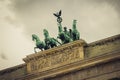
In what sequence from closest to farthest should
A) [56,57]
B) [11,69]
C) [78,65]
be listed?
[78,65]
[56,57]
[11,69]

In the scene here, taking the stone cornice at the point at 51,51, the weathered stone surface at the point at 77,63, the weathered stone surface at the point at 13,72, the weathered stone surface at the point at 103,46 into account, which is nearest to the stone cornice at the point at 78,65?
the weathered stone surface at the point at 77,63

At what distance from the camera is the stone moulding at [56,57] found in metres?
35.8

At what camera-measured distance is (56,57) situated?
120ft

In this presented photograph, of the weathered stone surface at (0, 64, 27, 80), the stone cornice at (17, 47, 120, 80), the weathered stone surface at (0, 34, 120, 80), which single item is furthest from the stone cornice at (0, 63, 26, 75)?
the stone cornice at (17, 47, 120, 80)

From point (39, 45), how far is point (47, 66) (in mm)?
2113

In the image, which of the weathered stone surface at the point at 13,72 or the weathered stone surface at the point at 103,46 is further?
the weathered stone surface at the point at 13,72

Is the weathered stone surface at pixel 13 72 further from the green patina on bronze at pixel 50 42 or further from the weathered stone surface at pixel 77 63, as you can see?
the green patina on bronze at pixel 50 42

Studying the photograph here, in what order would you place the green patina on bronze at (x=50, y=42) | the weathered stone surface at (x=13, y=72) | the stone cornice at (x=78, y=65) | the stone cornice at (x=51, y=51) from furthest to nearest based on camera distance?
the weathered stone surface at (x=13, y=72) → the green patina on bronze at (x=50, y=42) → the stone cornice at (x=51, y=51) → the stone cornice at (x=78, y=65)

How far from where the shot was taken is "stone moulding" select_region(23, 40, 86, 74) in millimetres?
35791

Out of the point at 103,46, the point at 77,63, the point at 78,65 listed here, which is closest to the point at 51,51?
the point at 77,63

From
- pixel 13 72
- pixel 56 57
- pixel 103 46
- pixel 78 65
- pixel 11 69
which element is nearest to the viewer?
pixel 78 65

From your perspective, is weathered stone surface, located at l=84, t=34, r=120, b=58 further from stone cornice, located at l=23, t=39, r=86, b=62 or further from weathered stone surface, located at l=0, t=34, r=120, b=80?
stone cornice, located at l=23, t=39, r=86, b=62

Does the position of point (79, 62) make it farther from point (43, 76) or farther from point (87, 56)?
point (43, 76)

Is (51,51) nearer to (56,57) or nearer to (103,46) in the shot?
(56,57)
